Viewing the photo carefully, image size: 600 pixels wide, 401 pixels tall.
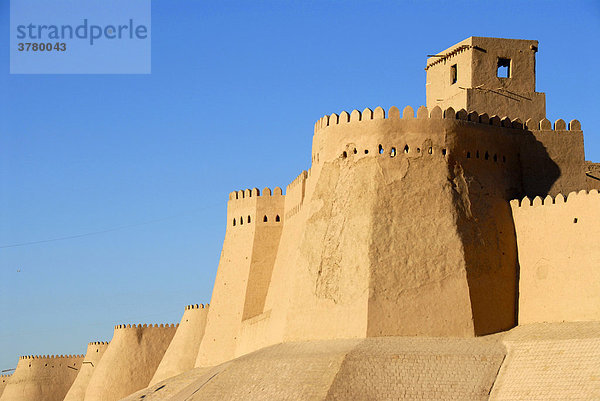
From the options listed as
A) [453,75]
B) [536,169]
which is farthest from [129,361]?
[536,169]

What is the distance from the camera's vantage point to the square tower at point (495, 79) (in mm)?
38312

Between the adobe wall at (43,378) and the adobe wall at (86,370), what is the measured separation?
3546mm

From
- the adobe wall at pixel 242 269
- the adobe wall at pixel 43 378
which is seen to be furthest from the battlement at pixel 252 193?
the adobe wall at pixel 43 378

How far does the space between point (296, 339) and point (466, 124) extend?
26.3ft

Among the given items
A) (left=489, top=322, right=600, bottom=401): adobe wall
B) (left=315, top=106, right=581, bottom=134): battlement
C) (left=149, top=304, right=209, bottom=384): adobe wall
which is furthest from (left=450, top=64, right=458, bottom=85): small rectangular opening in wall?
(left=149, top=304, right=209, bottom=384): adobe wall

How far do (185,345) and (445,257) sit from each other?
1669cm

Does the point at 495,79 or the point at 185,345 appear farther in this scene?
the point at 185,345

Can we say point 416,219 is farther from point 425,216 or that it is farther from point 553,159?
point 553,159

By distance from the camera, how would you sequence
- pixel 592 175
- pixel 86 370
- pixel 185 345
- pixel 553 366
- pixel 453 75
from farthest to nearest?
pixel 86 370
pixel 185 345
pixel 453 75
pixel 592 175
pixel 553 366

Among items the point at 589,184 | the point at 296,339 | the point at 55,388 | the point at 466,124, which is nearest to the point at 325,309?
the point at 296,339

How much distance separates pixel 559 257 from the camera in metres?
32.9

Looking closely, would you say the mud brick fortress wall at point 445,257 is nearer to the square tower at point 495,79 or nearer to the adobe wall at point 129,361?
the square tower at point 495,79

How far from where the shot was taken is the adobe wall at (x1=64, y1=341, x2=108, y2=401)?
57250 millimetres

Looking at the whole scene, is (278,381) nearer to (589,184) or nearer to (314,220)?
(314,220)
